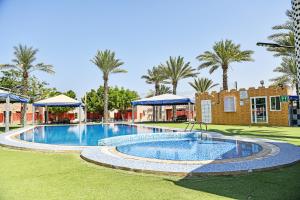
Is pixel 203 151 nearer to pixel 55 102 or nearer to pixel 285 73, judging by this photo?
pixel 55 102

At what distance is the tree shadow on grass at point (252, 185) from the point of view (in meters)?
4.40

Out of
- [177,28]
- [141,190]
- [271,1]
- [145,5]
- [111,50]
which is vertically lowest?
[141,190]

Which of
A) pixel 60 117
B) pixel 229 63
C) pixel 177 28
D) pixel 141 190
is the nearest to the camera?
pixel 141 190

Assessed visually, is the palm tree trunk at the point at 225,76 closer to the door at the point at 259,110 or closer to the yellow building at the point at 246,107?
the yellow building at the point at 246,107

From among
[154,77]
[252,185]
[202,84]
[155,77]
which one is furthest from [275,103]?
[202,84]

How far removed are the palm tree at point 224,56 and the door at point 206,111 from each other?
10.0 ft

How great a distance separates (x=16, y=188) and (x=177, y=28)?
45.5 feet

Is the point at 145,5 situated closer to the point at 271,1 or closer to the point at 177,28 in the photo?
the point at 271,1

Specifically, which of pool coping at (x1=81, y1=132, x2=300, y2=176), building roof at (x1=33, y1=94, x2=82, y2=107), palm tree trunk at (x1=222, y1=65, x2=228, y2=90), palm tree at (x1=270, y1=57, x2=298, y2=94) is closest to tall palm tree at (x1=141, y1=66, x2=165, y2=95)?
palm tree trunk at (x1=222, y1=65, x2=228, y2=90)

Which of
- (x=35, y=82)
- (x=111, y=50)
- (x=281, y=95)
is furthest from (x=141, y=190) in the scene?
(x=35, y=82)

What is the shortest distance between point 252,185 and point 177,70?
28191 millimetres

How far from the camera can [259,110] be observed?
72.2ft

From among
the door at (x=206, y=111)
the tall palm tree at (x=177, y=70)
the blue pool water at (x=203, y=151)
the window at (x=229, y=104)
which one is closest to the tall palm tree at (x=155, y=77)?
the tall palm tree at (x=177, y=70)

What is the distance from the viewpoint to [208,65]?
28.2m
